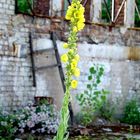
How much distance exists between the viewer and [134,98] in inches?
410

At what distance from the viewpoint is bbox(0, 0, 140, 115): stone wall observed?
8.59 m

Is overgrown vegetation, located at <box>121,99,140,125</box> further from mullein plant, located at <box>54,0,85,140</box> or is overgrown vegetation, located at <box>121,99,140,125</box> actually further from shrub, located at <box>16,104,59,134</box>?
mullein plant, located at <box>54,0,85,140</box>

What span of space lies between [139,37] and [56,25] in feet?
8.18

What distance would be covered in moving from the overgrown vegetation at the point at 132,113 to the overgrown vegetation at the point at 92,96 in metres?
0.72

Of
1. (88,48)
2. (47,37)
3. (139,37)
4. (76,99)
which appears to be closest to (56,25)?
(47,37)

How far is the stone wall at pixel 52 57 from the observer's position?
8594mm

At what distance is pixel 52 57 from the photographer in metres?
9.20

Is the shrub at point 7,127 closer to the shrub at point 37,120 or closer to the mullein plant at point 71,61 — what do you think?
the shrub at point 37,120

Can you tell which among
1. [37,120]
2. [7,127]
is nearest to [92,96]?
[37,120]

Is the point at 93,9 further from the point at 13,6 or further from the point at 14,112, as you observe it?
the point at 14,112

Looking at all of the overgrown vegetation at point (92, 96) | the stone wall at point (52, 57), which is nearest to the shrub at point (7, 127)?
the stone wall at point (52, 57)

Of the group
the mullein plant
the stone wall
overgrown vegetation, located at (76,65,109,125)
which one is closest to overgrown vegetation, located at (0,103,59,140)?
the stone wall

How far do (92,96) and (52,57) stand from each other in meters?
1.26

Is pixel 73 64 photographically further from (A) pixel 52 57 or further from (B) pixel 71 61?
(A) pixel 52 57
